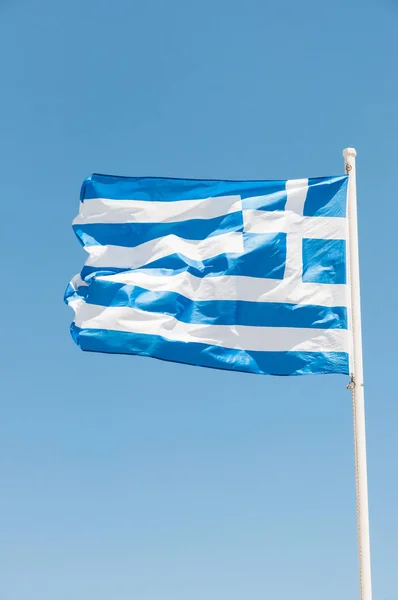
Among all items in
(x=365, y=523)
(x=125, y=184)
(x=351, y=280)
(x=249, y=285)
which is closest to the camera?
(x=365, y=523)

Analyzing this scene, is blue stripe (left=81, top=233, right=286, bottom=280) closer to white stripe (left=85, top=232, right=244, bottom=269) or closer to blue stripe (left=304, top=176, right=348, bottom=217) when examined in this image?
white stripe (left=85, top=232, right=244, bottom=269)

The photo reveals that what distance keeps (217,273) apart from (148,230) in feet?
5.42

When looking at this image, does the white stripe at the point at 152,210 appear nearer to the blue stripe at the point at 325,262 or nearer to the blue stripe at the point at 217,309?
the blue stripe at the point at 217,309

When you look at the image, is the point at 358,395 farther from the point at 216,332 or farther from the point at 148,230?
the point at 148,230

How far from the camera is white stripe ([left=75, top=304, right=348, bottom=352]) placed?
16.5 m

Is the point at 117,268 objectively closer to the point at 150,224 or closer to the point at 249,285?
the point at 150,224

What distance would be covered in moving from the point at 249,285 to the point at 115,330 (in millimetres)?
2396

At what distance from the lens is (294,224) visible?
17.5m

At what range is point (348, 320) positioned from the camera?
16.5m

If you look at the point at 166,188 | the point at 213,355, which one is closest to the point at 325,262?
the point at 213,355

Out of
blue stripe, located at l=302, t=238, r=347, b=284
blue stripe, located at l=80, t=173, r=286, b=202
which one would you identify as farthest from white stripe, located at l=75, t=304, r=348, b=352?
blue stripe, located at l=80, t=173, r=286, b=202

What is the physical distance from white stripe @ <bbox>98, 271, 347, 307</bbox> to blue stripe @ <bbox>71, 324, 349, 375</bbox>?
95 cm

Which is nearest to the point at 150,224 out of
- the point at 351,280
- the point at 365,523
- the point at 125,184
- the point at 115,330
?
the point at 125,184

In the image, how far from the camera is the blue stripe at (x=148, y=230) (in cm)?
1802
